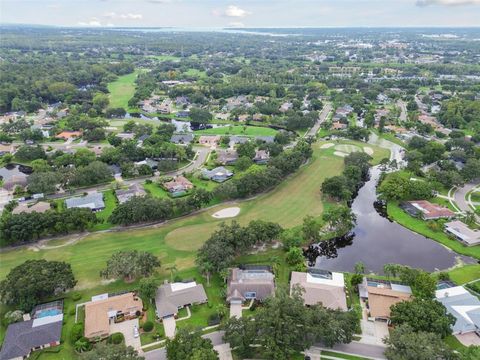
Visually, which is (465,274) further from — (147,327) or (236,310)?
(147,327)

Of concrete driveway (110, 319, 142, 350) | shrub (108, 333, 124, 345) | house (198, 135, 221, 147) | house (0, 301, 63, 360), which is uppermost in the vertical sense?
house (0, 301, 63, 360)

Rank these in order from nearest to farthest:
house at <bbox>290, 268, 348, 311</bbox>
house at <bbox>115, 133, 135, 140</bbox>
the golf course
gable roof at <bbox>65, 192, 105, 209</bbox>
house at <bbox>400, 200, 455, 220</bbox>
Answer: house at <bbox>290, 268, 348, 311</bbox>, the golf course, house at <bbox>400, 200, 455, 220</bbox>, gable roof at <bbox>65, 192, 105, 209</bbox>, house at <bbox>115, 133, 135, 140</bbox>

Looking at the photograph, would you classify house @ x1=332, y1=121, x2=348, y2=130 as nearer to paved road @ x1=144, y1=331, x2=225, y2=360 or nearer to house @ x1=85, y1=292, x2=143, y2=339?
paved road @ x1=144, y1=331, x2=225, y2=360

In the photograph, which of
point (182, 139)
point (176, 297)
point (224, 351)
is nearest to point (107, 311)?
point (176, 297)

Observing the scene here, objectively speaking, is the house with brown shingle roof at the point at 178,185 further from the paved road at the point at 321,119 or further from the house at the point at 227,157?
the paved road at the point at 321,119

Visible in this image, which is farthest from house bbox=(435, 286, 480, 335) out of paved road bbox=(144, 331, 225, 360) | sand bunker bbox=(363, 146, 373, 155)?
sand bunker bbox=(363, 146, 373, 155)

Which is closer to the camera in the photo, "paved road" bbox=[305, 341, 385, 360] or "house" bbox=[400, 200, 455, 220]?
"paved road" bbox=[305, 341, 385, 360]

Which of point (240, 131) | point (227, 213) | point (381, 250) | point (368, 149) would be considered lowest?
point (240, 131)

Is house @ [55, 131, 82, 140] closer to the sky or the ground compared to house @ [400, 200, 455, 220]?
closer to the ground
